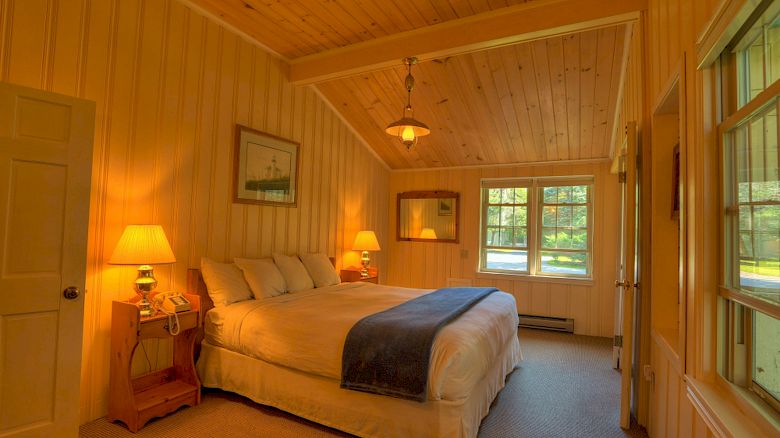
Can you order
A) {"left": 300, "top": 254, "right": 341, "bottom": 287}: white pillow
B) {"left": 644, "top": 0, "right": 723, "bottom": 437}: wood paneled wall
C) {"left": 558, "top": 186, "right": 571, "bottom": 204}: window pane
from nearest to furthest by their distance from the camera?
1. {"left": 644, "top": 0, "right": 723, "bottom": 437}: wood paneled wall
2. {"left": 300, "top": 254, "right": 341, "bottom": 287}: white pillow
3. {"left": 558, "top": 186, "right": 571, "bottom": 204}: window pane

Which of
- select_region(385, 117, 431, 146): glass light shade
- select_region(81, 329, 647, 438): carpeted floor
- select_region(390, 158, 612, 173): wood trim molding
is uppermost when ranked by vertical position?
select_region(390, 158, 612, 173): wood trim molding

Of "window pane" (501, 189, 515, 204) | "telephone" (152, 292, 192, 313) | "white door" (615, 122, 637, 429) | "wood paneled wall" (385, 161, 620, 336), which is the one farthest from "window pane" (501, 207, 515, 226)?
"telephone" (152, 292, 192, 313)

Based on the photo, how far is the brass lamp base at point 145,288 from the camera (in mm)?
2564

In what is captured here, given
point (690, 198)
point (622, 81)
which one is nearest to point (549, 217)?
point (622, 81)

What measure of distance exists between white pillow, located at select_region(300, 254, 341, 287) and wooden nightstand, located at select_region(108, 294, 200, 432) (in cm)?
135

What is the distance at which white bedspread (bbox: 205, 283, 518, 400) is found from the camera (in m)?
2.18

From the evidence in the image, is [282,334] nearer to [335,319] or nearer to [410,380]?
[335,319]

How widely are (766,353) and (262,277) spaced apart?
314 centimetres

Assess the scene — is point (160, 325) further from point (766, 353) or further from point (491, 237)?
point (491, 237)

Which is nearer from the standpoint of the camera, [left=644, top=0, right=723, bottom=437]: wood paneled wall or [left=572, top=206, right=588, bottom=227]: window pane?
[left=644, top=0, right=723, bottom=437]: wood paneled wall

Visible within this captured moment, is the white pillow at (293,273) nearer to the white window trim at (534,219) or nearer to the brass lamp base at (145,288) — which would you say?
the brass lamp base at (145,288)

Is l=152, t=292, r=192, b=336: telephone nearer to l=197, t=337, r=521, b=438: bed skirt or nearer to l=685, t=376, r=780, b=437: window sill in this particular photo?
l=197, t=337, r=521, b=438: bed skirt

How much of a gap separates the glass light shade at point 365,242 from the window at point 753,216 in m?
3.91

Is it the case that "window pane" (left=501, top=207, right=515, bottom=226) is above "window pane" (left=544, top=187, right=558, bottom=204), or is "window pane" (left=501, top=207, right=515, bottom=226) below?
below
